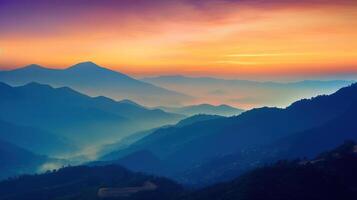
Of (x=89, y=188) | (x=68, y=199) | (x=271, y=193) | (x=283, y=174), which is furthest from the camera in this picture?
(x=89, y=188)

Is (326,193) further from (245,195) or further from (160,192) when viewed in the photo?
(160,192)

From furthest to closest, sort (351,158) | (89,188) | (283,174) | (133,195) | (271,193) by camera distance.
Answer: (89,188)
(133,195)
(351,158)
(283,174)
(271,193)

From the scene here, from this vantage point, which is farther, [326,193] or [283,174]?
[283,174]

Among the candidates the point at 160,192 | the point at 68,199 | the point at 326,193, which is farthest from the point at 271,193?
the point at 68,199

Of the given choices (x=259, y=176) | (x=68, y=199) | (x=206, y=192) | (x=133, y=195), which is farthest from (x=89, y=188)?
(x=259, y=176)

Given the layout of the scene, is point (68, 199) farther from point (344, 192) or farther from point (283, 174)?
point (344, 192)

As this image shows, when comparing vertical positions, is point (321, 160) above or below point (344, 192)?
above
